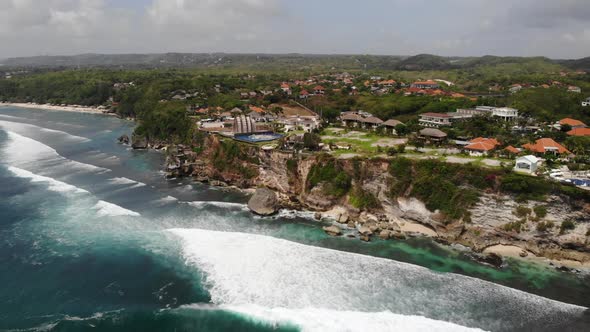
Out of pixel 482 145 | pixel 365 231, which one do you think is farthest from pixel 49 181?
pixel 482 145

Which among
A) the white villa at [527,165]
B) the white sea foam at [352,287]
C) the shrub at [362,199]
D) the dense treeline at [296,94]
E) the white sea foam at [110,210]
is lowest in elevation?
the white sea foam at [352,287]

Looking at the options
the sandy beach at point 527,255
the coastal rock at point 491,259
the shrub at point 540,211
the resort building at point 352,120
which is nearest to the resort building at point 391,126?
the resort building at point 352,120

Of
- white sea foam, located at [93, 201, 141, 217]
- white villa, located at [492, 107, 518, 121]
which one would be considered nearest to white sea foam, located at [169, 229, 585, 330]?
white sea foam, located at [93, 201, 141, 217]

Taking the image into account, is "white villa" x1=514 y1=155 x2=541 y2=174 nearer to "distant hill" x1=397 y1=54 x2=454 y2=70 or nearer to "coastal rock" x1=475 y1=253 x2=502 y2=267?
"coastal rock" x1=475 y1=253 x2=502 y2=267

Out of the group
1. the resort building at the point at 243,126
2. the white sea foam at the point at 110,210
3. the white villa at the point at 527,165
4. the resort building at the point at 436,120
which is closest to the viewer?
the white villa at the point at 527,165

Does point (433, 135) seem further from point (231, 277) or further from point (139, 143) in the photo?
point (139, 143)

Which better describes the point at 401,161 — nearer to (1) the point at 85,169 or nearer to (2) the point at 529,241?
(2) the point at 529,241

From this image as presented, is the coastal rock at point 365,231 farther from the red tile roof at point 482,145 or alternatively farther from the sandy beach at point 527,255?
the red tile roof at point 482,145
